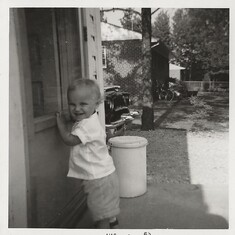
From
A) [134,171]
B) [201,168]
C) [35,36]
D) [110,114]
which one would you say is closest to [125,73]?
[110,114]

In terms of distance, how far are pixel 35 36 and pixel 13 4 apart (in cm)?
21

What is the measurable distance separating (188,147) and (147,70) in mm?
1912

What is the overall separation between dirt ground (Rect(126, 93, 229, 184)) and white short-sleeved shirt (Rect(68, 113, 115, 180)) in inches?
54.1

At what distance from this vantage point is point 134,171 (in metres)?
2.45

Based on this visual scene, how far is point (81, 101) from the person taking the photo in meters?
1.66

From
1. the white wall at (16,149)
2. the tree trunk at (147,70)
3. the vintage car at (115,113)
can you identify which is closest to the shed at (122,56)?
the tree trunk at (147,70)

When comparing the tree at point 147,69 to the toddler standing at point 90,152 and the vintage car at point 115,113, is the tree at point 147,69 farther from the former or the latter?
the toddler standing at point 90,152

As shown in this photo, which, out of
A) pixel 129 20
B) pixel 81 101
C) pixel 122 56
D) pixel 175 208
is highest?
pixel 129 20

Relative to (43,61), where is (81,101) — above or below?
below

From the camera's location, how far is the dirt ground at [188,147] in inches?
125

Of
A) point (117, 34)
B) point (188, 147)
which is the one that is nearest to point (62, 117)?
point (188, 147)

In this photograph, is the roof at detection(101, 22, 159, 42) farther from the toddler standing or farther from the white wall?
the white wall

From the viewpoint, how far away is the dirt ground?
318cm

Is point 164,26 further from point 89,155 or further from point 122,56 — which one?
point 89,155
